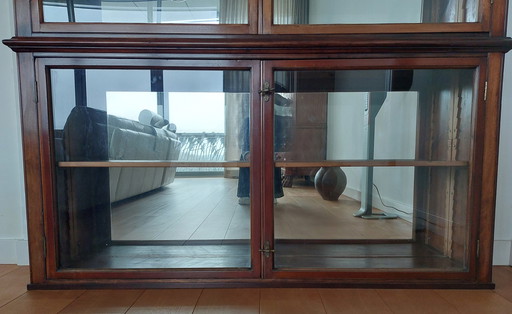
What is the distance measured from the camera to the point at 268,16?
74 cm

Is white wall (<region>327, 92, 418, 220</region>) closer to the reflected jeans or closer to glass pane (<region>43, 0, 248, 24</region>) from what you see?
the reflected jeans

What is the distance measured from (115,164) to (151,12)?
45 centimetres

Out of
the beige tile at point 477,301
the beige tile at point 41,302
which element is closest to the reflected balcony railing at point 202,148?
the beige tile at point 41,302

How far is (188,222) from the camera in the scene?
Answer: 102 cm

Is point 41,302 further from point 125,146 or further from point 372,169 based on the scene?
point 372,169

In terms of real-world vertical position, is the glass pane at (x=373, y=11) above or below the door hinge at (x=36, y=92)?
above

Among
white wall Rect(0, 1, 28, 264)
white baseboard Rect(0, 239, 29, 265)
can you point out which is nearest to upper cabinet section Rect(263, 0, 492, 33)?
white wall Rect(0, 1, 28, 264)

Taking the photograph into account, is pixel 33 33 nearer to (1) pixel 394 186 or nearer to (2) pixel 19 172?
(2) pixel 19 172

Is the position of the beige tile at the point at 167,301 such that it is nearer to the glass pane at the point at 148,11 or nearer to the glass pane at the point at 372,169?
the glass pane at the point at 372,169

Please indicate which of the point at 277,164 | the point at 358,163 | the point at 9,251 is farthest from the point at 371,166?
the point at 9,251

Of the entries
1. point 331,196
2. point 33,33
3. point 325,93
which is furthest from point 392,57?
point 33,33

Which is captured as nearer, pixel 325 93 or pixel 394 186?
pixel 325 93

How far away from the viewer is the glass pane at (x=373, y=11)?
2.53 feet

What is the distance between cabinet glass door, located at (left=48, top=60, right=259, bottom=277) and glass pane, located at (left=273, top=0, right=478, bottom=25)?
214 mm
